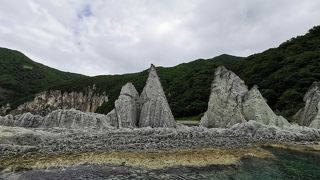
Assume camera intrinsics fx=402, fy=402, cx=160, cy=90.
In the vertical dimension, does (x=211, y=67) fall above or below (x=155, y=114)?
above

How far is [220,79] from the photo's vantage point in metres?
70.4

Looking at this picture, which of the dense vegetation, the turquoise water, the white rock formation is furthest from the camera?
the dense vegetation

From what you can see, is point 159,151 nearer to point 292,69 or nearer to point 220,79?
point 220,79

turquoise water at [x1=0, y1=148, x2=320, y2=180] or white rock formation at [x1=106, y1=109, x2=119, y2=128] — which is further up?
white rock formation at [x1=106, y1=109, x2=119, y2=128]

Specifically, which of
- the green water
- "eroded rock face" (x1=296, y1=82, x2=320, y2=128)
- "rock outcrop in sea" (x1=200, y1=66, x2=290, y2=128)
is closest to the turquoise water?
the green water

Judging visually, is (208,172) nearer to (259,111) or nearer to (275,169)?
(275,169)

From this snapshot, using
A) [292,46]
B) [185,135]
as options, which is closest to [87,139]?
[185,135]

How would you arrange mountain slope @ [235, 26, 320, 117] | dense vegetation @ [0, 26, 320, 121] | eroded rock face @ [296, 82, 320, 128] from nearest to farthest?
eroded rock face @ [296, 82, 320, 128]
mountain slope @ [235, 26, 320, 117]
dense vegetation @ [0, 26, 320, 121]

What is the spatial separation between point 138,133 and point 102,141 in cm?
701

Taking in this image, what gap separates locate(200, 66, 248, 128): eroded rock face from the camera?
6481cm

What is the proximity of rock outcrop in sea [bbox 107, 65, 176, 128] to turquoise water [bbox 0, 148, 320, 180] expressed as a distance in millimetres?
22379

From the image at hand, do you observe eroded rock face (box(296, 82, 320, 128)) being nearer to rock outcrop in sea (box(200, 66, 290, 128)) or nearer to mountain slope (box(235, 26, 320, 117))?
rock outcrop in sea (box(200, 66, 290, 128))

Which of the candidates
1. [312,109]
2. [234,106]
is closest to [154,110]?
[234,106]

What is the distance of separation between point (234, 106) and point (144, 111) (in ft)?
53.7
